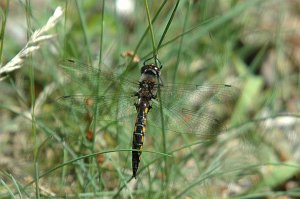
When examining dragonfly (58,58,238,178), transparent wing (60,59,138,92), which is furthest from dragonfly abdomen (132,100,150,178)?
transparent wing (60,59,138,92)

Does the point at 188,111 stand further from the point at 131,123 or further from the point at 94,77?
the point at 94,77

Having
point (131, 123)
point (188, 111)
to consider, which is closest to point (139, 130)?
point (131, 123)

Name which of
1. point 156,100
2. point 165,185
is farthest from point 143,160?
point 156,100

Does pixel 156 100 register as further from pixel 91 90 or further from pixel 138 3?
pixel 138 3

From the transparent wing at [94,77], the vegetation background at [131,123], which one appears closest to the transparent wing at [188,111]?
the vegetation background at [131,123]

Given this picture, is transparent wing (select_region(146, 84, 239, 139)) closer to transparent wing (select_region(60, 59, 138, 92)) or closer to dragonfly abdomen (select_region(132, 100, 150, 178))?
dragonfly abdomen (select_region(132, 100, 150, 178))

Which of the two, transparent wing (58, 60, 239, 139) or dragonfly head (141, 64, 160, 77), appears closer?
transparent wing (58, 60, 239, 139)
